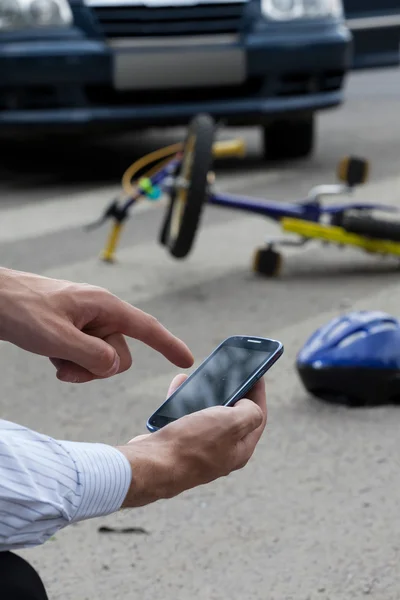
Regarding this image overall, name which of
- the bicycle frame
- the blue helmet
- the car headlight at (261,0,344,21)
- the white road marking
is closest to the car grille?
the car headlight at (261,0,344,21)

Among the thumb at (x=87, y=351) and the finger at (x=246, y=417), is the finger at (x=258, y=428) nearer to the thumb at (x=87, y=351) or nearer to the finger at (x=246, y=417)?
the finger at (x=246, y=417)

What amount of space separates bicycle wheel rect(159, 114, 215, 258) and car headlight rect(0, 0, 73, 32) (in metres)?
2.17

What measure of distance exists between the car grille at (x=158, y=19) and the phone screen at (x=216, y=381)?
18.1 ft

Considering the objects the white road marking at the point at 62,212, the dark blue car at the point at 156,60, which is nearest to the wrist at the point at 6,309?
the white road marking at the point at 62,212

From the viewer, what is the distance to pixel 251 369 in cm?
211

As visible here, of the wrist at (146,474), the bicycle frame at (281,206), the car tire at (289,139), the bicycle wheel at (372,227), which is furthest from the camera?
the car tire at (289,139)

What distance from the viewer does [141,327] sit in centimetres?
215

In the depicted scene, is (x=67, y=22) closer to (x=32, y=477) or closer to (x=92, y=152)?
(x=92, y=152)

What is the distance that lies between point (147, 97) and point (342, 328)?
13.3 feet

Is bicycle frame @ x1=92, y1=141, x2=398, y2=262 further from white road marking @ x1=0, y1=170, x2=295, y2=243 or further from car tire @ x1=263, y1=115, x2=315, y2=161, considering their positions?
car tire @ x1=263, y1=115, x2=315, y2=161

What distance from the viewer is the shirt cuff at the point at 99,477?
177 cm

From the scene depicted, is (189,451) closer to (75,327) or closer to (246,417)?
(246,417)

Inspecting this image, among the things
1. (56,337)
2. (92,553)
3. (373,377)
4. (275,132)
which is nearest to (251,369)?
(56,337)

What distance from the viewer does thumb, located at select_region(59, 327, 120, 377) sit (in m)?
2.09
